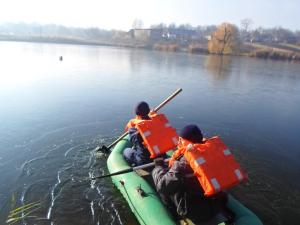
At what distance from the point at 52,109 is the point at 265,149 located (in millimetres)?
8058

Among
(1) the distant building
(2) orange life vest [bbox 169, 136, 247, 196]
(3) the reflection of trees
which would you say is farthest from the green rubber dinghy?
(1) the distant building

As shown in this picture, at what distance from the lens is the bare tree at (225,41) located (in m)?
54.1

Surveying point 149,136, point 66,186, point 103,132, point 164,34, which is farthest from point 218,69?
point 164,34

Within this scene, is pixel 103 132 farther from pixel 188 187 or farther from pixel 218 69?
pixel 218 69

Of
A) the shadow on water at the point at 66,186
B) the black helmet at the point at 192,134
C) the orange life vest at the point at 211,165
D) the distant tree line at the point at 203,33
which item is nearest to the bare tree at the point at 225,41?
the distant tree line at the point at 203,33

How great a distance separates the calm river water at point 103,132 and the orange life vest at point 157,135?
142cm

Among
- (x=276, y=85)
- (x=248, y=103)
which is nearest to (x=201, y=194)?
(x=248, y=103)

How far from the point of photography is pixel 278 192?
759cm

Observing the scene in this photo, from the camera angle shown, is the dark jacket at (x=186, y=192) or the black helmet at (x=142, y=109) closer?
the dark jacket at (x=186, y=192)

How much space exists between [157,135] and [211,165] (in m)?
1.85

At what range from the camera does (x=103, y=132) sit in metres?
10.8

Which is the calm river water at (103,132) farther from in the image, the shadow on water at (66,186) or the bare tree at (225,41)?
the bare tree at (225,41)

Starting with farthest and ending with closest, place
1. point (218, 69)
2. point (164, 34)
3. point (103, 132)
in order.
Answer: point (164, 34) → point (218, 69) → point (103, 132)

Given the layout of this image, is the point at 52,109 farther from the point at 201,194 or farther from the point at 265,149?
the point at 201,194
